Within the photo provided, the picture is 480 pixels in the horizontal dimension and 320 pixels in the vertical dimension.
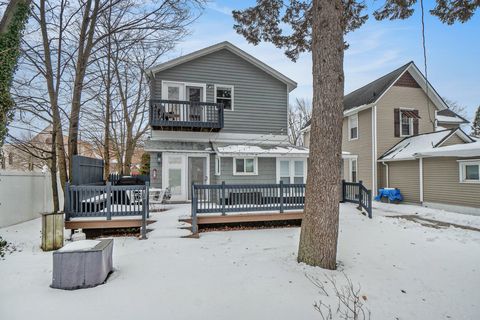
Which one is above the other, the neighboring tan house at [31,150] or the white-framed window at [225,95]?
the white-framed window at [225,95]

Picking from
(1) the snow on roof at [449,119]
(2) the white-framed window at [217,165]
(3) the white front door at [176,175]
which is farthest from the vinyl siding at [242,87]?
(1) the snow on roof at [449,119]

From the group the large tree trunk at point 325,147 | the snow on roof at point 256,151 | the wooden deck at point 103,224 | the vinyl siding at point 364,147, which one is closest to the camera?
the large tree trunk at point 325,147

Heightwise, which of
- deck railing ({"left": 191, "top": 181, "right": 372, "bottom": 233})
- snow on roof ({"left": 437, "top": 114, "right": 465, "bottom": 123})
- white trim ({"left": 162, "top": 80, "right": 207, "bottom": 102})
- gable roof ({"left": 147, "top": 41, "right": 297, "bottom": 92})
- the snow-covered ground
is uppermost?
gable roof ({"left": 147, "top": 41, "right": 297, "bottom": 92})

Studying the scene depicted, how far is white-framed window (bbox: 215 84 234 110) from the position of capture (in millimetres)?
12047

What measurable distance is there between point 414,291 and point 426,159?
1080 cm

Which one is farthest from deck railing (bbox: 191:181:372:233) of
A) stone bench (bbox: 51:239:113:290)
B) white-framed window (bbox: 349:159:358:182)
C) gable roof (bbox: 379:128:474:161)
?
white-framed window (bbox: 349:159:358:182)

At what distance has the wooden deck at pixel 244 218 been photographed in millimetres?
7336

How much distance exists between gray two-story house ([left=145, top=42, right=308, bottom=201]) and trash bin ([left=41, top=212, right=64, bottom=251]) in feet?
18.3

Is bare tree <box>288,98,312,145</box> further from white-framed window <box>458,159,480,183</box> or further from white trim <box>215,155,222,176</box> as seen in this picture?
white trim <box>215,155,222,176</box>

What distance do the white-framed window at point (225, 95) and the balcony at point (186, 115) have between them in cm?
91

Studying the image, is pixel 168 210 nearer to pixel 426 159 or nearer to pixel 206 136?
pixel 206 136

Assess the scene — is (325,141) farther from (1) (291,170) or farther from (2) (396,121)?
(2) (396,121)

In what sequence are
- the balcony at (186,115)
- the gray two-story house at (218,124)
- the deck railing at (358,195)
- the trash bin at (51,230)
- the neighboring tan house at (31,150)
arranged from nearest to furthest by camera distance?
the trash bin at (51,230)
the neighboring tan house at (31,150)
the deck railing at (358,195)
the balcony at (186,115)
the gray two-story house at (218,124)

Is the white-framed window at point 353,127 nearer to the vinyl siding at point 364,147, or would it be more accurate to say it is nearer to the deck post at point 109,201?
the vinyl siding at point 364,147
